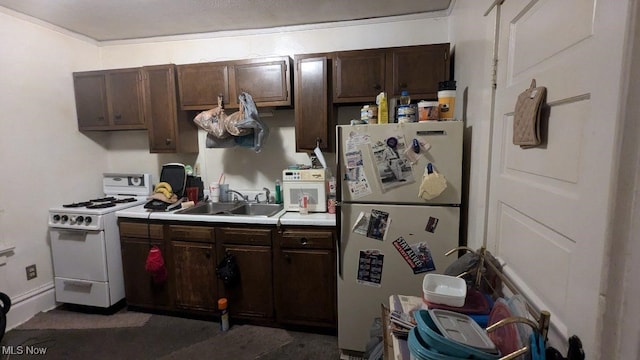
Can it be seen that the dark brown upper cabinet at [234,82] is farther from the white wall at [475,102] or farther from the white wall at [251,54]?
the white wall at [475,102]

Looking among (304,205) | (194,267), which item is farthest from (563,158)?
(194,267)

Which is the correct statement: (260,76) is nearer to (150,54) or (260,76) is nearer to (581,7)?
(150,54)

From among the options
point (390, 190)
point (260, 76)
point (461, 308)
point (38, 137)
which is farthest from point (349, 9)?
point (38, 137)

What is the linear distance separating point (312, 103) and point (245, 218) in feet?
3.50

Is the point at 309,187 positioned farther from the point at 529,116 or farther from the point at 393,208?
the point at 529,116

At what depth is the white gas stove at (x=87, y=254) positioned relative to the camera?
93.4 inches

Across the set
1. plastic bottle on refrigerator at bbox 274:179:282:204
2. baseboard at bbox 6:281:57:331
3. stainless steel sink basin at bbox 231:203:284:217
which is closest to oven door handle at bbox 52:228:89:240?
baseboard at bbox 6:281:57:331

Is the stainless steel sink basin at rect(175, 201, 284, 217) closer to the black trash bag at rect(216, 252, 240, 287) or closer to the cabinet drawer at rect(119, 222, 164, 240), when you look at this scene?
the cabinet drawer at rect(119, 222, 164, 240)

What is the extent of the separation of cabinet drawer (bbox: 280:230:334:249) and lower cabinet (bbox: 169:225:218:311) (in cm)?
62

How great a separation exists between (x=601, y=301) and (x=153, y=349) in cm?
253

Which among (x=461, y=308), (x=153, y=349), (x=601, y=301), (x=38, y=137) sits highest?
(x=38, y=137)

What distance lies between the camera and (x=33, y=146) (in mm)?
2451

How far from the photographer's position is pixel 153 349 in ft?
6.82

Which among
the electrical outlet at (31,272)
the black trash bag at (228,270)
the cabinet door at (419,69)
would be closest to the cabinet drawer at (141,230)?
the black trash bag at (228,270)
